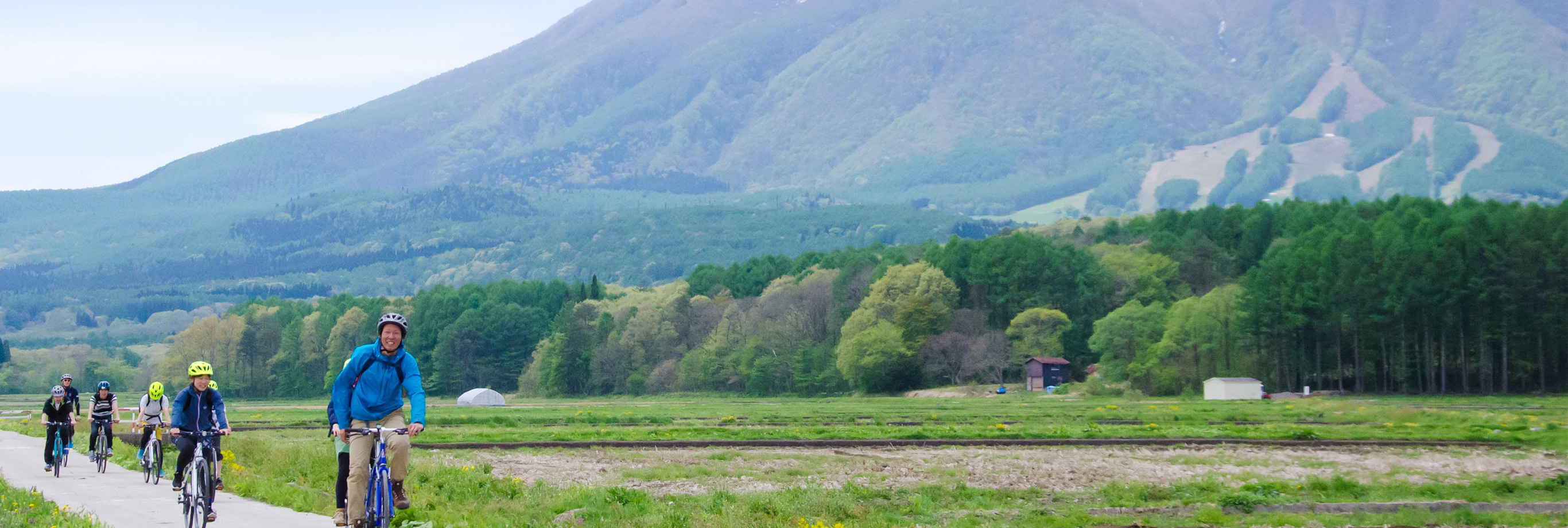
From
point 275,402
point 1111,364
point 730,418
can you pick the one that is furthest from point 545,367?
point 730,418

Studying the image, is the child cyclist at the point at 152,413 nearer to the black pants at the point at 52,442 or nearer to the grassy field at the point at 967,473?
the grassy field at the point at 967,473

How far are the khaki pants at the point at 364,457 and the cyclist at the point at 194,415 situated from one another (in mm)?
5894

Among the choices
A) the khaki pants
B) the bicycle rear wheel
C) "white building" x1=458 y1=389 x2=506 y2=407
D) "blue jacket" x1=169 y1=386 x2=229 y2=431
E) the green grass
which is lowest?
"white building" x1=458 y1=389 x2=506 y2=407

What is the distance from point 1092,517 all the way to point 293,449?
18.0 metres

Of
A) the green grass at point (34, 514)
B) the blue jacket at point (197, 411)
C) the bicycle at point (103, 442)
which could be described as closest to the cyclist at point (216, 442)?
the blue jacket at point (197, 411)

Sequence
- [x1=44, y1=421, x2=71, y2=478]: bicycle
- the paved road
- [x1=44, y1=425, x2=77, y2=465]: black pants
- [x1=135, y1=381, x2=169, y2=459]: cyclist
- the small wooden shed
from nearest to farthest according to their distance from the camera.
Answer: the paved road
[x1=135, y1=381, x2=169, y2=459]: cyclist
[x1=44, y1=421, x2=71, y2=478]: bicycle
[x1=44, y1=425, x2=77, y2=465]: black pants
the small wooden shed

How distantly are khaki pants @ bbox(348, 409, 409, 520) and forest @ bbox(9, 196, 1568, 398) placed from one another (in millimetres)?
80529

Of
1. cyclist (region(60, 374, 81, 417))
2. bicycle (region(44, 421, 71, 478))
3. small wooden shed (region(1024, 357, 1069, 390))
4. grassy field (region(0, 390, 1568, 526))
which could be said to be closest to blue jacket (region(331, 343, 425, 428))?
grassy field (region(0, 390, 1568, 526))

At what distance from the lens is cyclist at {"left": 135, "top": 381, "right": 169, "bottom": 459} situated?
2909 centimetres

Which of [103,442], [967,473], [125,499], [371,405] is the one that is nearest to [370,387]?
[371,405]

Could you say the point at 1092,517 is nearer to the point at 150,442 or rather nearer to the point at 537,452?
the point at 150,442

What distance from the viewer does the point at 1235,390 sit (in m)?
87.8

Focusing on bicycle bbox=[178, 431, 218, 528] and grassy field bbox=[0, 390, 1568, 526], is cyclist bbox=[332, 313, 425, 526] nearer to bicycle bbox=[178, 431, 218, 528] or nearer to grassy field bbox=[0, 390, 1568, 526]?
grassy field bbox=[0, 390, 1568, 526]

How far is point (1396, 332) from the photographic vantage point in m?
91.9
